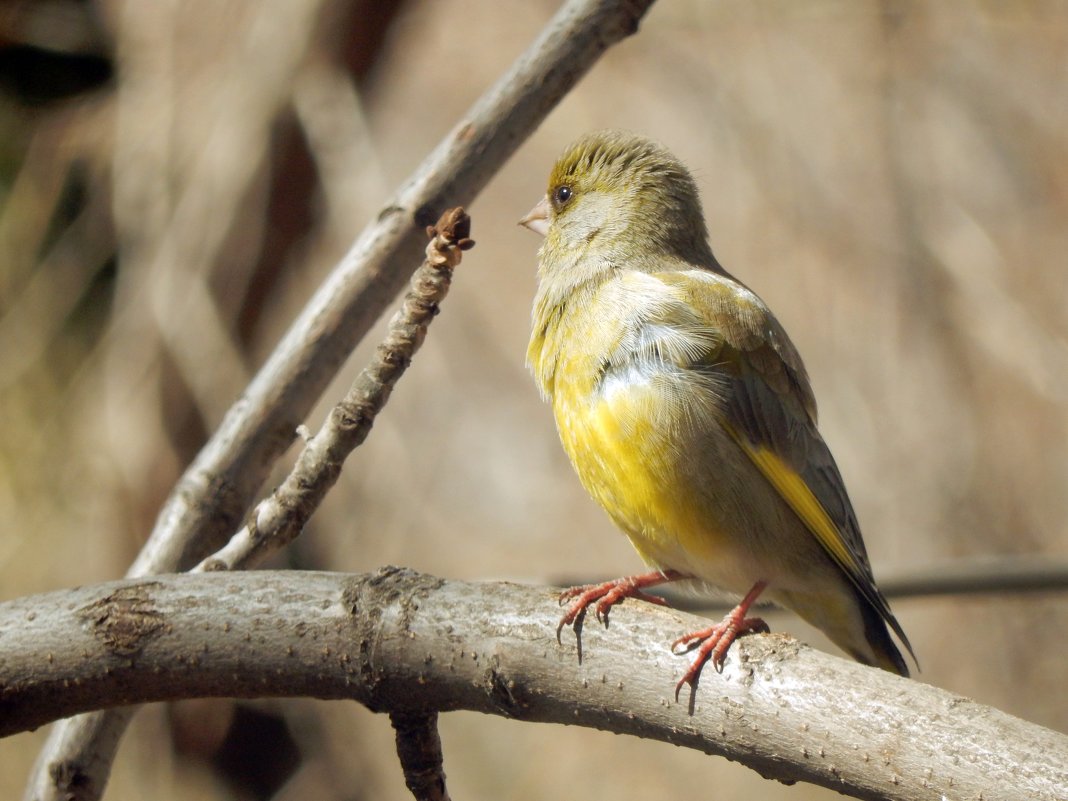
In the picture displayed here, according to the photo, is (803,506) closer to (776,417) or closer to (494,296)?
(776,417)

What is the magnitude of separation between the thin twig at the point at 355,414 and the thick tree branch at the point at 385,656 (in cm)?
34

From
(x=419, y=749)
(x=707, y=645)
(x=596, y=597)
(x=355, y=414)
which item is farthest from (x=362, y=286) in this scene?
(x=707, y=645)

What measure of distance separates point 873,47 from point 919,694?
6.98 metres

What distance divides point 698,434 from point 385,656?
1.26 meters

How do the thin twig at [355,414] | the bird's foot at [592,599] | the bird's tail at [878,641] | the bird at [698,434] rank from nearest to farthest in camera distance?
the bird's foot at [592,599]
the thin twig at [355,414]
the bird at [698,434]
the bird's tail at [878,641]

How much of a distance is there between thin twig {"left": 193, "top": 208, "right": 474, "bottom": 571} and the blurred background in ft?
11.0

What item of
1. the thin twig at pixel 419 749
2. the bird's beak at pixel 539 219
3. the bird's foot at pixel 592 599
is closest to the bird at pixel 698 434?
the bird's foot at pixel 592 599

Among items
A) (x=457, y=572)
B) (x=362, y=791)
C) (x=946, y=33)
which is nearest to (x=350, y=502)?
(x=457, y=572)

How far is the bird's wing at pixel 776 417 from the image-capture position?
345 centimetres

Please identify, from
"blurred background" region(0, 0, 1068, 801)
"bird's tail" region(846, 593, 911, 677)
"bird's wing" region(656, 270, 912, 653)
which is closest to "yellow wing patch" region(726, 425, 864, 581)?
"bird's wing" region(656, 270, 912, 653)

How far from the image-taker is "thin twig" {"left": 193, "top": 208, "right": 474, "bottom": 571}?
2.63 meters

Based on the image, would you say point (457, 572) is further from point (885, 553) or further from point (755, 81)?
point (755, 81)

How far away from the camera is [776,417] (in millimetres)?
3564

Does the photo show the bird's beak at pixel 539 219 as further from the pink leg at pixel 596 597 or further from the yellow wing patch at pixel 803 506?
the pink leg at pixel 596 597
